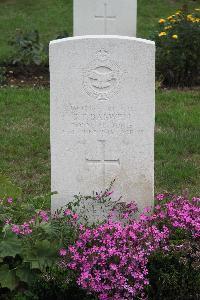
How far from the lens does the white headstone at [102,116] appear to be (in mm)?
4598

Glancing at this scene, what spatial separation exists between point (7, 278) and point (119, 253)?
2.15 feet

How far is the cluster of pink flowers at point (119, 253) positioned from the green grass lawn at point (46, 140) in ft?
5.39

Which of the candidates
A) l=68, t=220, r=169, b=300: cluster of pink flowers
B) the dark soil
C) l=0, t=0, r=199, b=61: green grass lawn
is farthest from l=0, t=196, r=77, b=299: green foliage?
l=0, t=0, r=199, b=61: green grass lawn

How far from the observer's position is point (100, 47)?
180 inches

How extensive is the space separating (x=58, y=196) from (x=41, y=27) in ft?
32.6

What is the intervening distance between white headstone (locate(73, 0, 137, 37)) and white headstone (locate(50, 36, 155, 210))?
16.5 feet

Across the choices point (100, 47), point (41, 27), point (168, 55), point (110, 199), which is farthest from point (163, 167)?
point (41, 27)

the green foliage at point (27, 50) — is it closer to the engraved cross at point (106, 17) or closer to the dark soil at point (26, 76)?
the dark soil at point (26, 76)

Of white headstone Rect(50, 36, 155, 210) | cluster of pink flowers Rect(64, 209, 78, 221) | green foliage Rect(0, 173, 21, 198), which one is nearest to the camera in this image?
cluster of pink flowers Rect(64, 209, 78, 221)

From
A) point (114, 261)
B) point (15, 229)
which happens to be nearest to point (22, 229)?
point (15, 229)

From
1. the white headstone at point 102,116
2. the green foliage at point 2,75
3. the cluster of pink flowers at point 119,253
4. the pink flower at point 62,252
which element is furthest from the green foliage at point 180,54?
the pink flower at point 62,252

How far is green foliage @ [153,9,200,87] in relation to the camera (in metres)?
9.55

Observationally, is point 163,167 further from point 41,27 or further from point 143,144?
point 41,27

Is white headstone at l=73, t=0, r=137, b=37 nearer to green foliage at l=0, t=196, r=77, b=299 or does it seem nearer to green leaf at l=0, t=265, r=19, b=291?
green foliage at l=0, t=196, r=77, b=299
